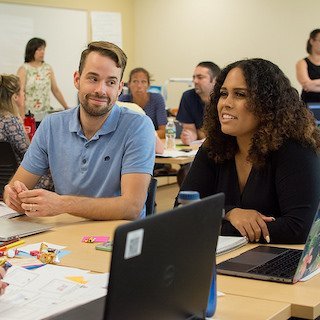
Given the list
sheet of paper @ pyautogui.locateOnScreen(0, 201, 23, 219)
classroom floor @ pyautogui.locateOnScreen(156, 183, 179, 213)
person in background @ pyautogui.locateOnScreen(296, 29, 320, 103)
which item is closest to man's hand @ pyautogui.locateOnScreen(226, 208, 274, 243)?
sheet of paper @ pyautogui.locateOnScreen(0, 201, 23, 219)

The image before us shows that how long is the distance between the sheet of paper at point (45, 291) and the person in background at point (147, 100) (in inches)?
178

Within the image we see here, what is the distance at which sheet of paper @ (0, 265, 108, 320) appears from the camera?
169 cm

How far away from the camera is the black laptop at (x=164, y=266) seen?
121 cm

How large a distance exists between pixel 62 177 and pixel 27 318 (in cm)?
145

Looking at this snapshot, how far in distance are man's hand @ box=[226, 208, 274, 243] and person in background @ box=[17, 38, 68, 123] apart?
20.1 ft

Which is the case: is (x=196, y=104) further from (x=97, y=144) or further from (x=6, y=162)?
(x=97, y=144)

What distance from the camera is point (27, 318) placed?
164cm

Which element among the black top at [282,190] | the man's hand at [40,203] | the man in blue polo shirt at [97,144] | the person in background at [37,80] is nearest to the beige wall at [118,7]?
the person in background at [37,80]

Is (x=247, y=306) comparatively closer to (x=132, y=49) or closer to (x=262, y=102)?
(x=262, y=102)

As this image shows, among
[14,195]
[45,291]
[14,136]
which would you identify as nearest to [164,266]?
[45,291]

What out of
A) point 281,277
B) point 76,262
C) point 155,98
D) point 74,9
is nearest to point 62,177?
point 76,262

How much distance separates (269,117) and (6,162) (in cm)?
203

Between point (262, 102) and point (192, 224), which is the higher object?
point (262, 102)

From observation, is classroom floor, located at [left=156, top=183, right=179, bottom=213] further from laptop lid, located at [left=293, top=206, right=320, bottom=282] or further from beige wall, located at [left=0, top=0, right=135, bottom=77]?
laptop lid, located at [left=293, top=206, right=320, bottom=282]
